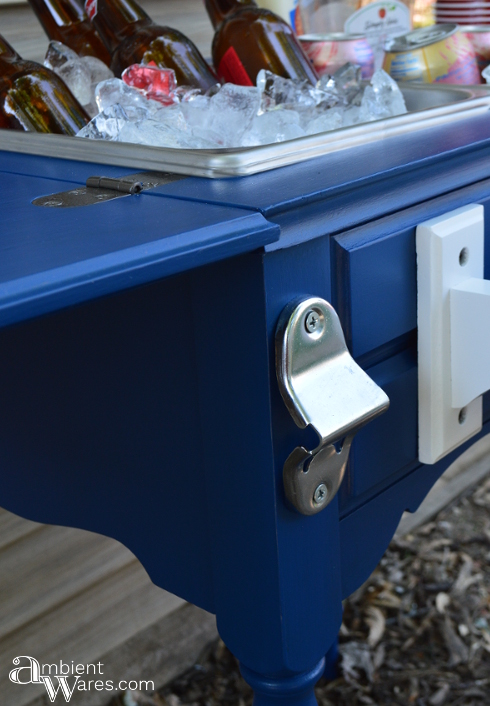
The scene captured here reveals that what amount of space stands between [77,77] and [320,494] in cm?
67

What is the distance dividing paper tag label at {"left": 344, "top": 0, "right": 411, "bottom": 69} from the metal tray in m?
0.42

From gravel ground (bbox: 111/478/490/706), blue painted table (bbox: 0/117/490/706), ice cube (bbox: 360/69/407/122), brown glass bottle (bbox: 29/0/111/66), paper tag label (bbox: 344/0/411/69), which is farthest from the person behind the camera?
gravel ground (bbox: 111/478/490/706)

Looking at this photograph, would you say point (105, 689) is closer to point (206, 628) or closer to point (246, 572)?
point (206, 628)

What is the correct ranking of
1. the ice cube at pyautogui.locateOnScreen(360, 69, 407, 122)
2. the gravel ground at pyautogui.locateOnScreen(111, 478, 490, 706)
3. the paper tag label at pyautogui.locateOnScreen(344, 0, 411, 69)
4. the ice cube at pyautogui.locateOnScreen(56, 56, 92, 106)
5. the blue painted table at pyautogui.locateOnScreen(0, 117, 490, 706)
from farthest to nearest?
the gravel ground at pyautogui.locateOnScreen(111, 478, 490, 706) < the paper tag label at pyautogui.locateOnScreen(344, 0, 411, 69) < the ice cube at pyautogui.locateOnScreen(56, 56, 92, 106) < the ice cube at pyautogui.locateOnScreen(360, 69, 407, 122) < the blue painted table at pyautogui.locateOnScreen(0, 117, 490, 706)

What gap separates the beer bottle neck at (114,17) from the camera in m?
0.94

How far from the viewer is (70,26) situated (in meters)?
1.06

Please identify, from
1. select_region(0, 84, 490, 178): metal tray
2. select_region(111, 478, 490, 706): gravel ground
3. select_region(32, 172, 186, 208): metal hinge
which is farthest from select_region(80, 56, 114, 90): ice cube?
select_region(111, 478, 490, 706): gravel ground

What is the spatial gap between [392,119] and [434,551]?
1.37m

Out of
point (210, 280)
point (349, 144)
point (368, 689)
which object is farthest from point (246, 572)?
point (368, 689)

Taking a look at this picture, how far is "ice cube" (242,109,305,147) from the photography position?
2.35 ft

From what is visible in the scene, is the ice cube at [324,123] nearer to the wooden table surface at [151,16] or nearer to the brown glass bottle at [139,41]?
the brown glass bottle at [139,41]

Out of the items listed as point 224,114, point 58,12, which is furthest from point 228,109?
point 58,12

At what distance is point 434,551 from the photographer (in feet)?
5.82

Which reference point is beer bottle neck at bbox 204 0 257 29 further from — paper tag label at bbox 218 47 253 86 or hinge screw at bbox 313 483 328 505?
hinge screw at bbox 313 483 328 505
